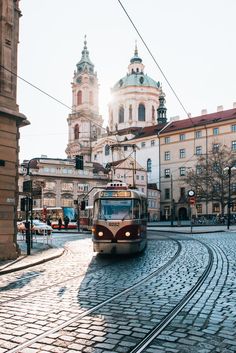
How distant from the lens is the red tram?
14.4 meters

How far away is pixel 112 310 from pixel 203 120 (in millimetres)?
73322

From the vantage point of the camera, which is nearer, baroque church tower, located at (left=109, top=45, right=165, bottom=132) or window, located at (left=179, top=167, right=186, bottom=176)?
window, located at (left=179, top=167, right=186, bottom=176)

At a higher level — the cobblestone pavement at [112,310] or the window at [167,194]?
the window at [167,194]

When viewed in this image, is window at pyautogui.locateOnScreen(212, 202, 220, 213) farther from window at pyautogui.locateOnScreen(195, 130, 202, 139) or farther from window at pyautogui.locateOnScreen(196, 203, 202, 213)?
window at pyautogui.locateOnScreen(195, 130, 202, 139)

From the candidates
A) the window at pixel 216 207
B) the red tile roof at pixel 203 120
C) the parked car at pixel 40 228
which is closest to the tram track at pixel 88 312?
the parked car at pixel 40 228

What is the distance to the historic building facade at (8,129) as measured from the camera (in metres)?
14.5

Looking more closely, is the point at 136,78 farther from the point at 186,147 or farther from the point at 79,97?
the point at 186,147

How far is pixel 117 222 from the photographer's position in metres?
14.5

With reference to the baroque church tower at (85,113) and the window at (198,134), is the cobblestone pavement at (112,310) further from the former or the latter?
the baroque church tower at (85,113)

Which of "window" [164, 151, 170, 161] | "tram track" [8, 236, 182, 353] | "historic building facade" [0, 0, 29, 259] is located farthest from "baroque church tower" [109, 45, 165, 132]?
"tram track" [8, 236, 182, 353]

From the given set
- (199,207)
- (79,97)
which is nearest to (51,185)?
(199,207)

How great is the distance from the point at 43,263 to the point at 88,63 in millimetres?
94301

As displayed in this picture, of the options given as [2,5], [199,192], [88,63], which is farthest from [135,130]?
[2,5]

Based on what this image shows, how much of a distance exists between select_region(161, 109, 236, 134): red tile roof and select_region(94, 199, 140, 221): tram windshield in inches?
2202
